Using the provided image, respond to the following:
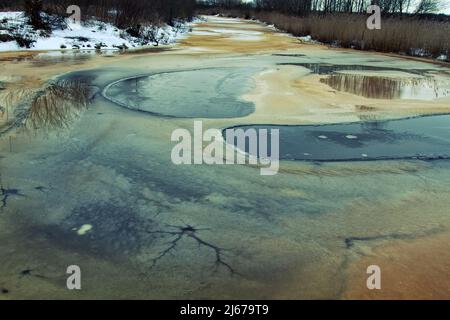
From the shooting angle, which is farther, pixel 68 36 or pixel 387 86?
pixel 68 36

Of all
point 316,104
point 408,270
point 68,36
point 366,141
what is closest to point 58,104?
point 316,104

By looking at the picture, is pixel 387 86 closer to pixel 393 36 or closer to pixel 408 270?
pixel 408 270

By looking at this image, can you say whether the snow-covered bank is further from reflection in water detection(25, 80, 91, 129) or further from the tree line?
the tree line

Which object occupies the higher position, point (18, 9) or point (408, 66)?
point (18, 9)

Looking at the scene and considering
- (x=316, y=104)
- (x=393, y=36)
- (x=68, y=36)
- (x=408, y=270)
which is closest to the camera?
(x=408, y=270)

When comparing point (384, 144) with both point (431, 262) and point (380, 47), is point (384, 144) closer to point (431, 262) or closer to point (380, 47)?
point (431, 262)
